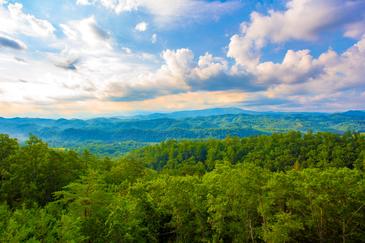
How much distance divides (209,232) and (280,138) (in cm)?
12824

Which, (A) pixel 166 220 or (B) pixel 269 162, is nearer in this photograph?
(A) pixel 166 220

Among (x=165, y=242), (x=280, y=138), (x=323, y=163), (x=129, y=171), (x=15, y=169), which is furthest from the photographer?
(x=280, y=138)

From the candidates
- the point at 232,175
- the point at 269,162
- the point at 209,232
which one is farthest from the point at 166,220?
the point at 269,162

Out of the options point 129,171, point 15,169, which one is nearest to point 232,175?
point 15,169

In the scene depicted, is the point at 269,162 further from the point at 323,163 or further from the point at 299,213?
the point at 299,213

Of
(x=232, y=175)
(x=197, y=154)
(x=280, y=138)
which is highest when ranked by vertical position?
(x=232, y=175)

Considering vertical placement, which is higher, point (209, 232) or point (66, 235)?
point (66, 235)

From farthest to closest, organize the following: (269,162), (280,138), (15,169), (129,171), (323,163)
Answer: (280,138) → (269,162) → (323,163) → (129,171) → (15,169)

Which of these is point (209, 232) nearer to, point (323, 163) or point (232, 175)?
point (232, 175)

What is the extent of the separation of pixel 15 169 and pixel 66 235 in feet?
73.4

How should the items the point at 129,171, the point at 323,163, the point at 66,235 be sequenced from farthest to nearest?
1. the point at 323,163
2. the point at 129,171
3. the point at 66,235

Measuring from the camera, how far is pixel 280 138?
482ft

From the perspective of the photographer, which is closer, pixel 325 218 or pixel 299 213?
pixel 325 218

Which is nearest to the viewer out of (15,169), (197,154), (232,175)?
(232,175)
